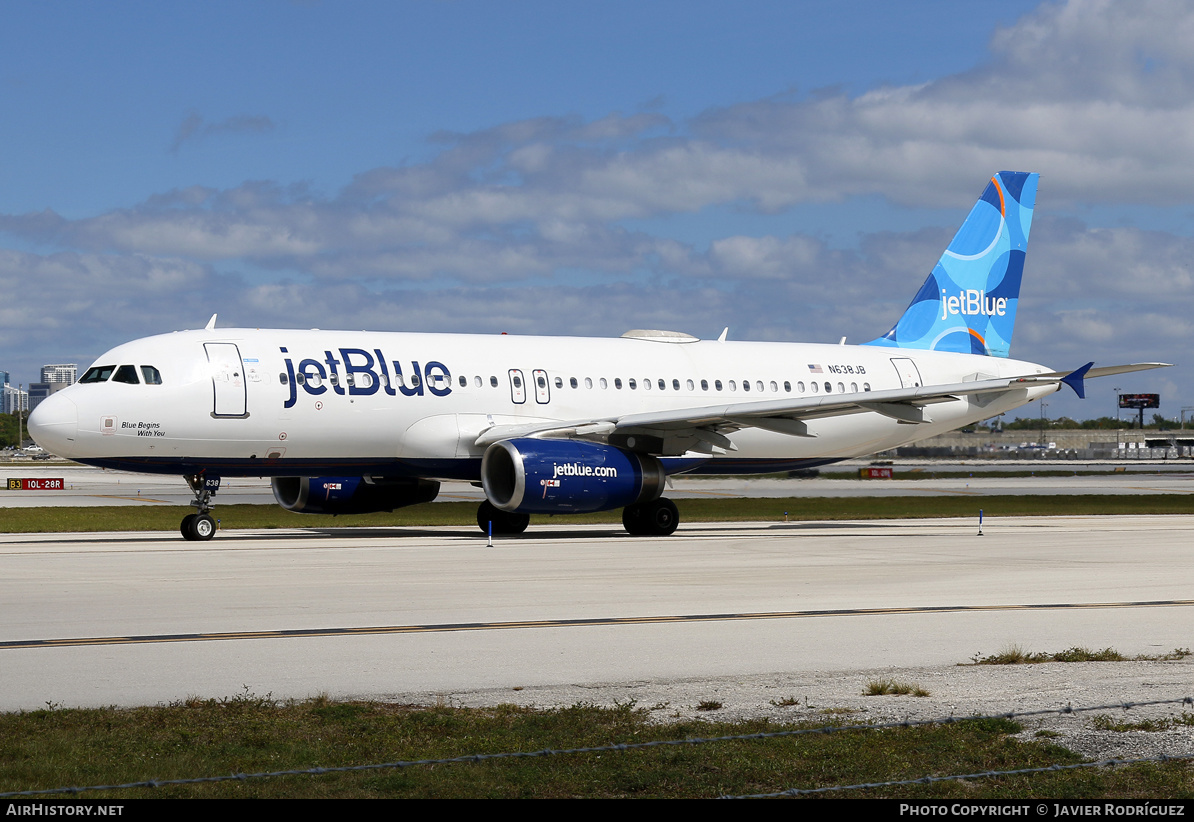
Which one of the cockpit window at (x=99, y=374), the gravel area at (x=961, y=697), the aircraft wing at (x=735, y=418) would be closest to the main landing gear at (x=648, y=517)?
the aircraft wing at (x=735, y=418)

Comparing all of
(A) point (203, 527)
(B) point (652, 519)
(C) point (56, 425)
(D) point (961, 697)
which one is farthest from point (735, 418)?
(D) point (961, 697)

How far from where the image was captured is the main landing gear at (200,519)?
25719 mm

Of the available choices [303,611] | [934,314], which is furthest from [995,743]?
[934,314]

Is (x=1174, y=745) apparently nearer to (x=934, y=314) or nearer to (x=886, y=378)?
(x=886, y=378)

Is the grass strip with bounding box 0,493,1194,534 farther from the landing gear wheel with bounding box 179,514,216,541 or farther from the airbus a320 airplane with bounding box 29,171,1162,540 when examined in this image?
the landing gear wheel with bounding box 179,514,216,541

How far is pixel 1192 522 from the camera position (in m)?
32.9

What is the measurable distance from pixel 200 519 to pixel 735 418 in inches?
427

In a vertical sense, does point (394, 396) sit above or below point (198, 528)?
above

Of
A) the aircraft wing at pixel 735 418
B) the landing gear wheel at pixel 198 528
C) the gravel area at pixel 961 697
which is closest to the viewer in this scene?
the gravel area at pixel 961 697

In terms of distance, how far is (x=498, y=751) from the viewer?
7.48m

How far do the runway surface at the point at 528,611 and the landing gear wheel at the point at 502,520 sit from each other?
11.7 ft

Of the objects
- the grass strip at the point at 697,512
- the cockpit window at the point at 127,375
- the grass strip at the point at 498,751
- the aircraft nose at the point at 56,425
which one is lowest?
the grass strip at the point at 697,512

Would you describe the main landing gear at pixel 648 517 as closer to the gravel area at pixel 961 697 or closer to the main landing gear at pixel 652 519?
the main landing gear at pixel 652 519

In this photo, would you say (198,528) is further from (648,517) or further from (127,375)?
(648,517)
